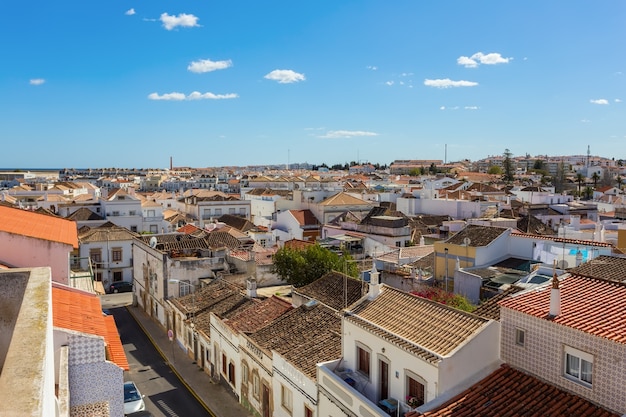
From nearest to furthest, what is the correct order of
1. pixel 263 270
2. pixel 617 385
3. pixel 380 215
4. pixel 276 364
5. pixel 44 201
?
pixel 617 385
pixel 276 364
pixel 263 270
pixel 380 215
pixel 44 201

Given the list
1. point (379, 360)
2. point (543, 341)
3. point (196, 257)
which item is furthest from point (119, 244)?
point (543, 341)

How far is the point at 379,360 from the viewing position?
15.6m

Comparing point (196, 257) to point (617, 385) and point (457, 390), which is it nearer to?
point (457, 390)

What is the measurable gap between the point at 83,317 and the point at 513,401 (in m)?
10.3

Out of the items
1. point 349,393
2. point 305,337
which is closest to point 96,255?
point 305,337

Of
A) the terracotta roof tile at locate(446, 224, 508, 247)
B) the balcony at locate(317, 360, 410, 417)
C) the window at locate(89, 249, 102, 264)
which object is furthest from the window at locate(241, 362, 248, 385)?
the window at locate(89, 249, 102, 264)

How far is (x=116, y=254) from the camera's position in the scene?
50750 mm

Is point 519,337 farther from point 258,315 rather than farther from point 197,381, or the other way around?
point 197,381

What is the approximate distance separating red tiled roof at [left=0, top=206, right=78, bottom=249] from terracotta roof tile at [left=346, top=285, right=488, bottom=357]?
9.27m

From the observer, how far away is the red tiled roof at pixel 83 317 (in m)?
11.0

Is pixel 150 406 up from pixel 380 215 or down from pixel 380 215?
down

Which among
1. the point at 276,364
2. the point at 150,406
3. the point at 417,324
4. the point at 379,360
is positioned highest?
the point at 417,324

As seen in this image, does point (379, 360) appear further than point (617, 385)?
Yes

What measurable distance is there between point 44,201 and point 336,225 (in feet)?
A: 133
